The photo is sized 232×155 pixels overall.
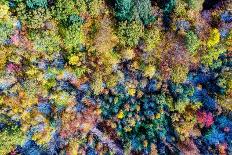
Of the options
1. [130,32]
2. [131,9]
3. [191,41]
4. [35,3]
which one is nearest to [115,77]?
[130,32]

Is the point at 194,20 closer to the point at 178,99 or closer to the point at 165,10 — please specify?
the point at 165,10

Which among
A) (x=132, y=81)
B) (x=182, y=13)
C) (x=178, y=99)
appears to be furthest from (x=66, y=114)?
(x=182, y=13)

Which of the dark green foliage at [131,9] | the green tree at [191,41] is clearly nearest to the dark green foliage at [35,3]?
the dark green foliage at [131,9]

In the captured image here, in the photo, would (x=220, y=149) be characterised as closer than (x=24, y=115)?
No

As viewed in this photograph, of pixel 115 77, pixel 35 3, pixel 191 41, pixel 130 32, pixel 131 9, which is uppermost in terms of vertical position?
pixel 191 41

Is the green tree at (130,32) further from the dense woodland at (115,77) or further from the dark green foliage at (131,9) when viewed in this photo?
the dark green foliage at (131,9)

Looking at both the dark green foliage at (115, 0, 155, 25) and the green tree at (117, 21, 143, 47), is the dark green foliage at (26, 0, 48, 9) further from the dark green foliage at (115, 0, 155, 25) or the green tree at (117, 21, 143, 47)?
the green tree at (117, 21, 143, 47)

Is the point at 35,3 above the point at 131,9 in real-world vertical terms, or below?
below

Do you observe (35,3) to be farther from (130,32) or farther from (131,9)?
(130,32)

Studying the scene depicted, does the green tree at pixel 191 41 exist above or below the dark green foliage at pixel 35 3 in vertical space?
above
